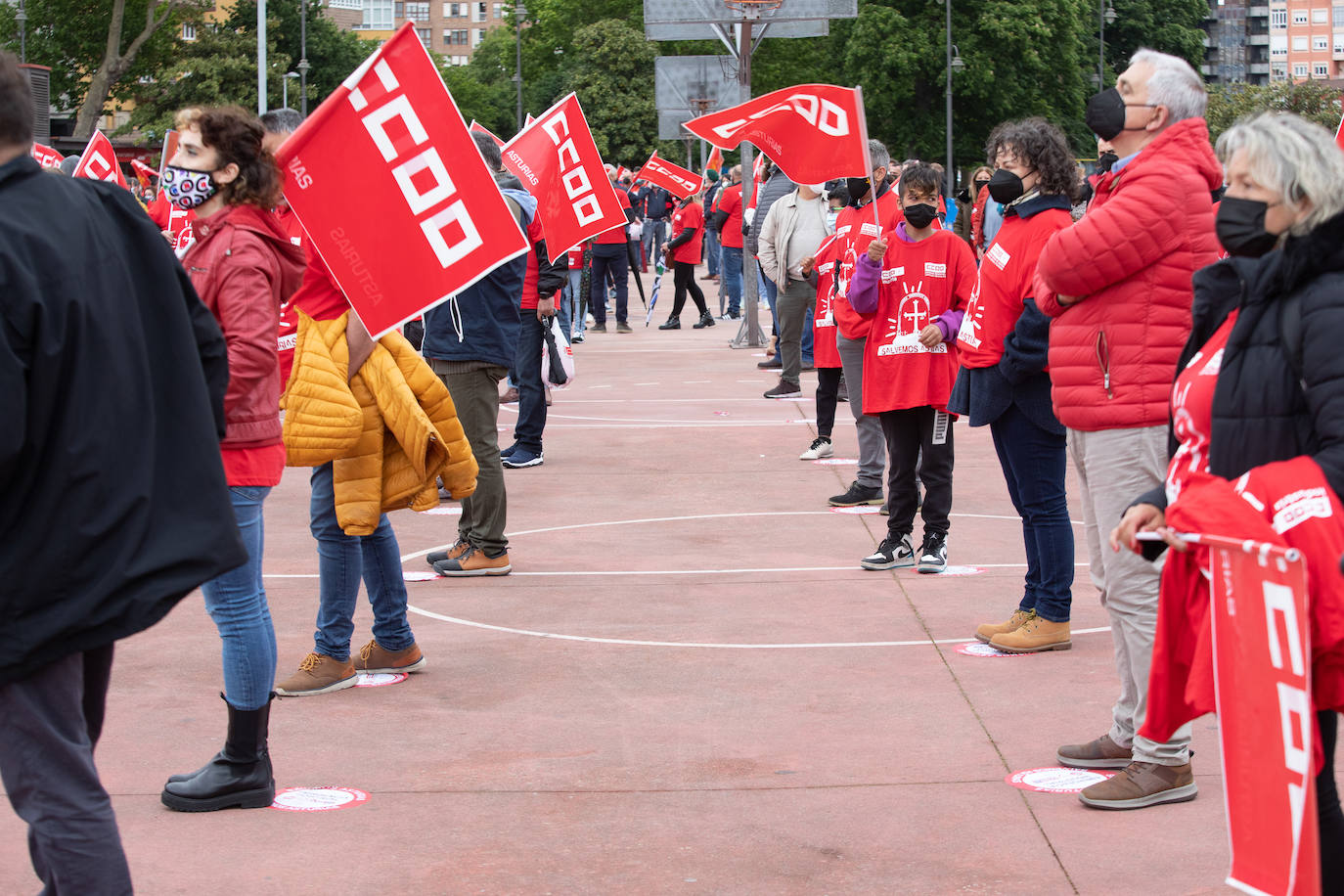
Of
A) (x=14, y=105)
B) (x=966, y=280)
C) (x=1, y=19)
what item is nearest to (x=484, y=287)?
(x=966, y=280)

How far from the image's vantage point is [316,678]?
20.9 feet

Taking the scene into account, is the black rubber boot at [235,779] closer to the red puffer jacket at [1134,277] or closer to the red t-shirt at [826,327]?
the red puffer jacket at [1134,277]

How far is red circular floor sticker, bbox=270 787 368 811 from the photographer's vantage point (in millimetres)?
5051

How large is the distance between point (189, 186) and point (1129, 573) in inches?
121

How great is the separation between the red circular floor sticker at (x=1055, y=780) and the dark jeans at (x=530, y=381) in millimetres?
6969

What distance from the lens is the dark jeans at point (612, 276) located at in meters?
22.7

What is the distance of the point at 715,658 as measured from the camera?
22.4ft

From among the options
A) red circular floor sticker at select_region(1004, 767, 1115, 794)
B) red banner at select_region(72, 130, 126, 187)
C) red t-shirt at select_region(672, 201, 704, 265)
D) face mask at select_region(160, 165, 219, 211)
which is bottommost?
red circular floor sticker at select_region(1004, 767, 1115, 794)

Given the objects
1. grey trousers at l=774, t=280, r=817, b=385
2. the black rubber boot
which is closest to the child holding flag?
the black rubber boot

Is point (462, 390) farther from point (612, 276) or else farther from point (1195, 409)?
point (612, 276)

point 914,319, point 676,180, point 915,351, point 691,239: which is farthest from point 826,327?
point 676,180

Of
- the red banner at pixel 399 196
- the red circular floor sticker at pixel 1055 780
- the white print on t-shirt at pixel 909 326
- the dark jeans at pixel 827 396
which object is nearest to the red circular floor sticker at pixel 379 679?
the red banner at pixel 399 196

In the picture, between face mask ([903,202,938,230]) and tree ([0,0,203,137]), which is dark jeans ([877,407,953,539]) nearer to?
face mask ([903,202,938,230])

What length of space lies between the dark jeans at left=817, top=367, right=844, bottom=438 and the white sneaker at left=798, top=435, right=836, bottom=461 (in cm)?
5
